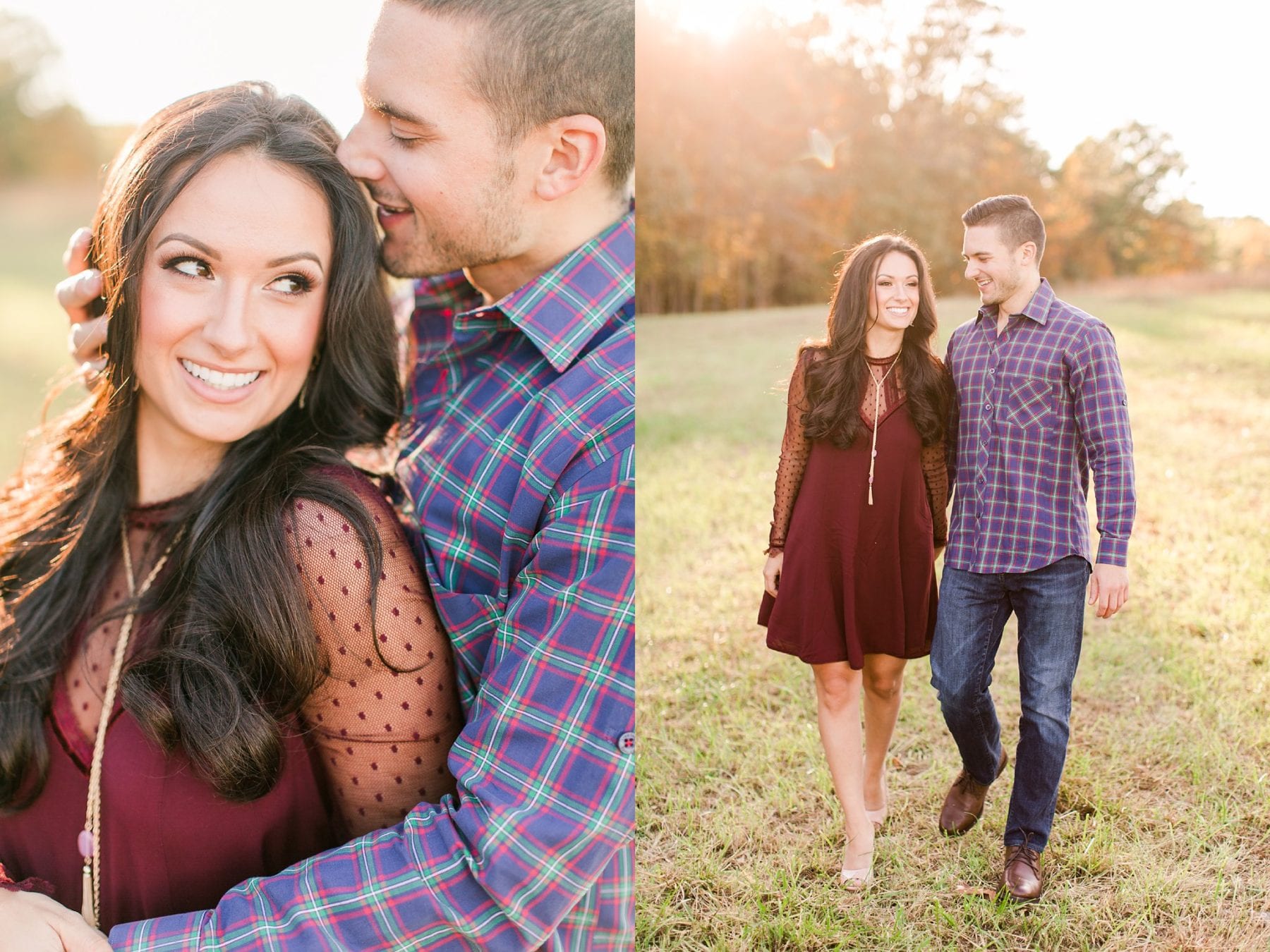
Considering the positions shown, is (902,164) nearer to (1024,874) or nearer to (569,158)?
(569,158)

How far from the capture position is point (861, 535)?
1.40 metres

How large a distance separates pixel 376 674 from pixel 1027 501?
1.02m

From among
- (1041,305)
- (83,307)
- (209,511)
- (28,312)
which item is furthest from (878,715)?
(28,312)

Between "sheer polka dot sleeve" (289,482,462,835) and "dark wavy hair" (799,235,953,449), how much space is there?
0.69 meters

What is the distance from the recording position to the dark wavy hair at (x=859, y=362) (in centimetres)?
134

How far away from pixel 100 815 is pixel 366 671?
1.64ft

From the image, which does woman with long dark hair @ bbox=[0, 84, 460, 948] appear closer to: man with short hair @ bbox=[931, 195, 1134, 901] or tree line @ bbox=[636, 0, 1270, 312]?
tree line @ bbox=[636, 0, 1270, 312]

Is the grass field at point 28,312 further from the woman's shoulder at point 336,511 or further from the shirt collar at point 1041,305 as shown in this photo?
the shirt collar at point 1041,305

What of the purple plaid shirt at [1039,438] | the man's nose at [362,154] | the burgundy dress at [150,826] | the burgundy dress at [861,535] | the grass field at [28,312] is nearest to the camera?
the purple plaid shirt at [1039,438]

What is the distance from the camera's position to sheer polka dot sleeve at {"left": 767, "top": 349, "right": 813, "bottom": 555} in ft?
4.64

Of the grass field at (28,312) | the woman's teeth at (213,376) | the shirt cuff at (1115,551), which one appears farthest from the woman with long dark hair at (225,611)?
the grass field at (28,312)

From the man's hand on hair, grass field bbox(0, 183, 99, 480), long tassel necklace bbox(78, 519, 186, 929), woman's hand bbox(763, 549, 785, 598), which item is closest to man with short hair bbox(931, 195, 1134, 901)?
woman's hand bbox(763, 549, 785, 598)

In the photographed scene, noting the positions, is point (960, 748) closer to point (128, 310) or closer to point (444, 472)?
point (444, 472)

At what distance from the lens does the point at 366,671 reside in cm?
147
